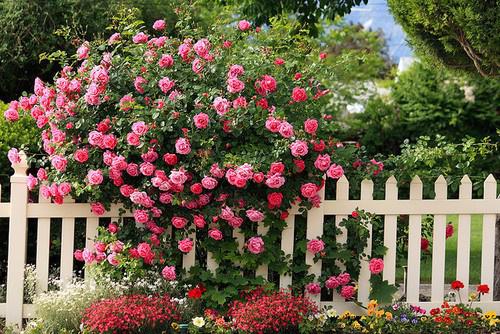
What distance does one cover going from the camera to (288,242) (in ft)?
16.9

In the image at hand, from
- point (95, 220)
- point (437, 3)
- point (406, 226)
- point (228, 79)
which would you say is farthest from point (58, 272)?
point (437, 3)

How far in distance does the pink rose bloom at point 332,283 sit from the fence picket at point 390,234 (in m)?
0.35

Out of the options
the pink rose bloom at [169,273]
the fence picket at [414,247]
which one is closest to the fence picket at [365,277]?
the fence picket at [414,247]

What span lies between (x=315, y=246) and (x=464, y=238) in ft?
3.32

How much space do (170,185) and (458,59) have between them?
263 cm

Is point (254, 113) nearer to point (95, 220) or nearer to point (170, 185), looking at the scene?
point (170, 185)

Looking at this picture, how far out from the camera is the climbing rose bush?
15.9 ft

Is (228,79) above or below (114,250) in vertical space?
above

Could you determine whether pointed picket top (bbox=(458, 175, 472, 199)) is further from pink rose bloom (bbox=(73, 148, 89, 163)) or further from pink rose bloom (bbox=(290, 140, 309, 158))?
pink rose bloom (bbox=(73, 148, 89, 163))

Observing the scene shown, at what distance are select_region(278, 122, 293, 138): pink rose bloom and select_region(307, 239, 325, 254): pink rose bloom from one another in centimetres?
72

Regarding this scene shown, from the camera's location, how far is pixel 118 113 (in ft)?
16.6

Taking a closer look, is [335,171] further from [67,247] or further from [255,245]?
[67,247]

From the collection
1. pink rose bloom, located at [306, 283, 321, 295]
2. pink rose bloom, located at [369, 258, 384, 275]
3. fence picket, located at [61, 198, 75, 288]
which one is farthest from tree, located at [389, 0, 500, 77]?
fence picket, located at [61, 198, 75, 288]

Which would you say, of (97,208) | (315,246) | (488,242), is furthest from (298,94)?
(488,242)
